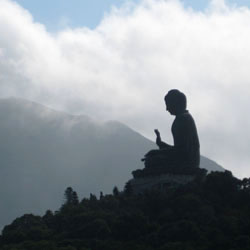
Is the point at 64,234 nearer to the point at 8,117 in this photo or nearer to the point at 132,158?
the point at 132,158

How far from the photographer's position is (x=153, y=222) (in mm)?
34938

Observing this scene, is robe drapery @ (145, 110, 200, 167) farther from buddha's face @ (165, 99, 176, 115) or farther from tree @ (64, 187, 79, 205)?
tree @ (64, 187, 79, 205)

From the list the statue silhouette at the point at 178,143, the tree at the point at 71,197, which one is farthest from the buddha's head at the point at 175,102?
the tree at the point at 71,197

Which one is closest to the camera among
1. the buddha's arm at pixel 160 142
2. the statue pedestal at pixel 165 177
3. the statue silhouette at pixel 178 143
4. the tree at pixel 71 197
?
the statue pedestal at pixel 165 177

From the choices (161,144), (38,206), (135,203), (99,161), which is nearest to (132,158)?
(99,161)

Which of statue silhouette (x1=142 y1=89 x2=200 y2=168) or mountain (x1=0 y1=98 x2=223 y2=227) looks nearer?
statue silhouette (x1=142 y1=89 x2=200 y2=168)

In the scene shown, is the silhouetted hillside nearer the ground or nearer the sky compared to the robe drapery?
nearer the ground

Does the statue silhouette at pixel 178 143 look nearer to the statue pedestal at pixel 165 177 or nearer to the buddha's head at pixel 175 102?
the buddha's head at pixel 175 102

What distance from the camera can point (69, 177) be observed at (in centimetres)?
9556

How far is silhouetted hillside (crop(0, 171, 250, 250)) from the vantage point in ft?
106

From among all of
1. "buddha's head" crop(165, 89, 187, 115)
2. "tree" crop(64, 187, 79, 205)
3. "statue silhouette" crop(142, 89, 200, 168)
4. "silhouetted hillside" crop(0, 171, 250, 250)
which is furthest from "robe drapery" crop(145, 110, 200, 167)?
"tree" crop(64, 187, 79, 205)

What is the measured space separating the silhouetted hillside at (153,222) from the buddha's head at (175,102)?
6.44 meters

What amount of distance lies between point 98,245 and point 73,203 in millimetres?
9408

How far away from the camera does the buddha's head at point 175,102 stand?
45.1m
